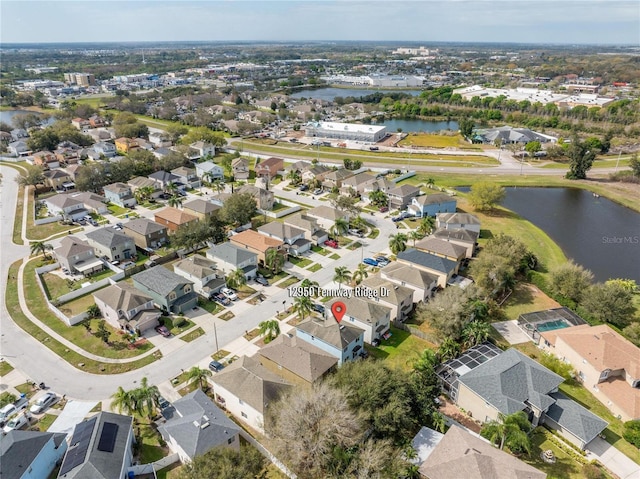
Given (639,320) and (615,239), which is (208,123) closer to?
(615,239)

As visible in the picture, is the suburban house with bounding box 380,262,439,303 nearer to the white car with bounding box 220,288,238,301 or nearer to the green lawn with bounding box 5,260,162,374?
the white car with bounding box 220,288,238,301

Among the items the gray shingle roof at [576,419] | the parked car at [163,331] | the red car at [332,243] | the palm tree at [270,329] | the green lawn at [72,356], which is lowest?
the green lawn at [72,356]

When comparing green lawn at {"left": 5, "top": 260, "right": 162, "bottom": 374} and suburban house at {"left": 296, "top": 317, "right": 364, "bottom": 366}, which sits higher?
suburban house at {"left": 296, "top": 317, "right": 364, "bottom": 366}

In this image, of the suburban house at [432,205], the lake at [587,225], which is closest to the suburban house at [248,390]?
the suburban house at [432,205]

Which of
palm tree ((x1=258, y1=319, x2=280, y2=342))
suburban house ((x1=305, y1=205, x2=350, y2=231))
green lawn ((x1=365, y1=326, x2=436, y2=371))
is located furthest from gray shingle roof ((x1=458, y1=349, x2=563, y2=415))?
suburban house ((x1=305, y1=205, x2=350, y2=231))

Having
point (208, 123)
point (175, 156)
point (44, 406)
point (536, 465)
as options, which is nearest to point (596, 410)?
point (536, 465)

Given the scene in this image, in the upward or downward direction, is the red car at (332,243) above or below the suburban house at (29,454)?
below

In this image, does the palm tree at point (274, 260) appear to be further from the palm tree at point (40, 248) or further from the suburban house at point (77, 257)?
the palm tree at point (40, 248)
